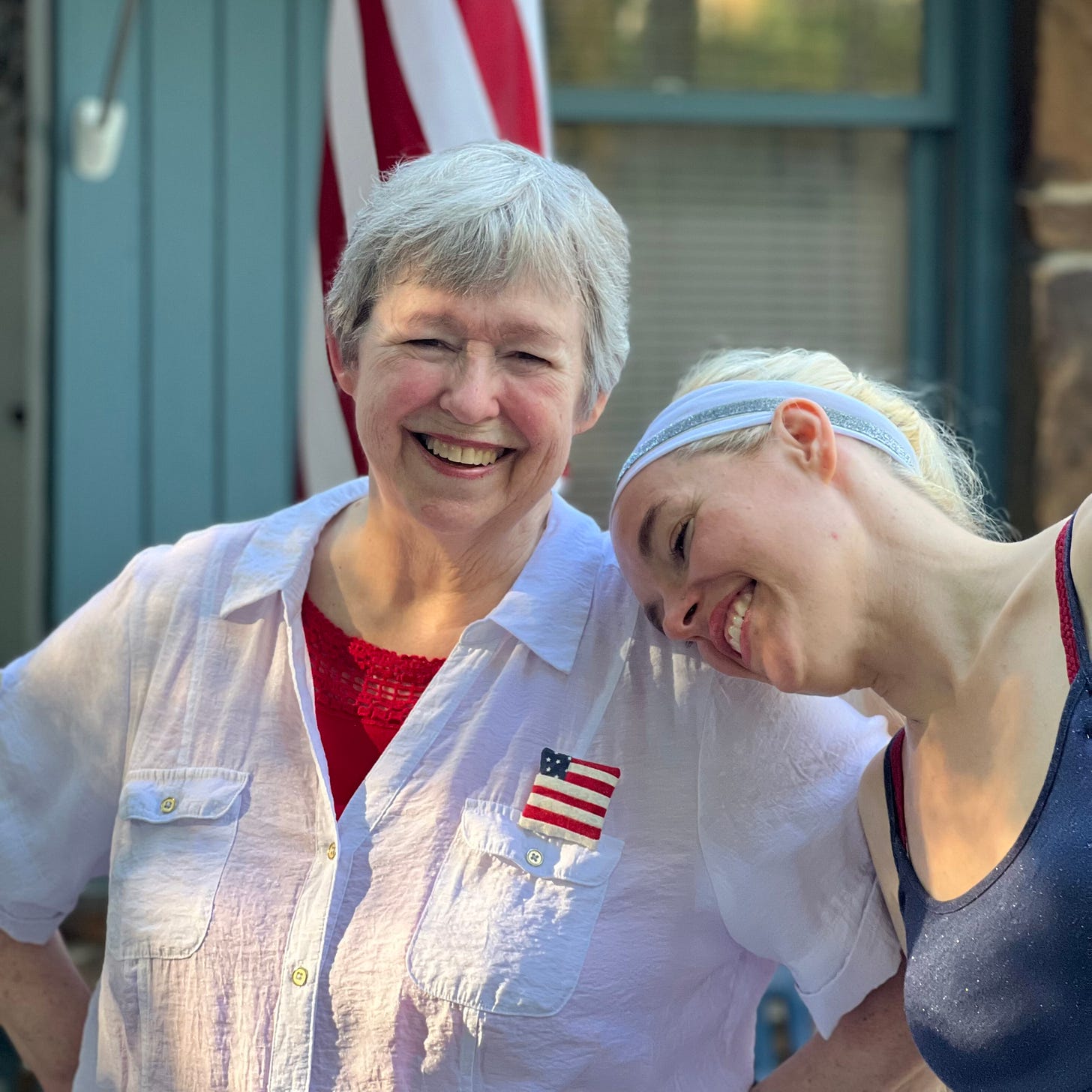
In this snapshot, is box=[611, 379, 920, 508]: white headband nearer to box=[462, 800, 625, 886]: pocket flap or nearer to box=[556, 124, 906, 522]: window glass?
box=[462, 800, 625, 886]: pocket flap

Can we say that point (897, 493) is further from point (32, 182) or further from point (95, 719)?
point (32, 182)

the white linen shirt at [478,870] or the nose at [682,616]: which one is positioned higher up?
the nose at [682,616]

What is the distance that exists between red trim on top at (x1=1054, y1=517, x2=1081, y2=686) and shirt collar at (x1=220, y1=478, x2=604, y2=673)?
0.54 m

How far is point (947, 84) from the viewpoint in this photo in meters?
3.67

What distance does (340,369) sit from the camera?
5.71 feet

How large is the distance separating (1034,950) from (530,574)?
0.69 metres

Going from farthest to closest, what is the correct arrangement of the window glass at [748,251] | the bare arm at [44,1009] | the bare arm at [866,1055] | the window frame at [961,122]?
1. the window glass at [748,251]
2. the window frame at [961,122]
3. the bare arm at [44,1009]
4. the bare arm at [866,1055]

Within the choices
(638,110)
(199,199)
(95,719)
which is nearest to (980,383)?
(638,110)

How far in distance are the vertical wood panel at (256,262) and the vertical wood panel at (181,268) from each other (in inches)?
1.8

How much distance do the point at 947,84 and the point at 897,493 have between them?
2.51 metres

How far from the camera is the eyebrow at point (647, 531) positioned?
1.53m

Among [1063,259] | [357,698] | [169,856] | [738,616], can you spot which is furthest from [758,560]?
[1063,259]

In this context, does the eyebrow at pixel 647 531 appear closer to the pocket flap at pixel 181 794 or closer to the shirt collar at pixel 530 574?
the shirt collar at pixel 530 574

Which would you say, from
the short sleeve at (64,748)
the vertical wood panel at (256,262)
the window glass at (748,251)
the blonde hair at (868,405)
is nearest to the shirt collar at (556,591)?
the blonde hair at (868,405)
